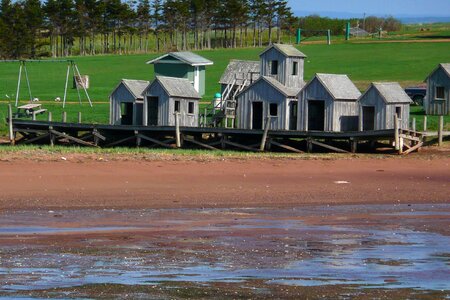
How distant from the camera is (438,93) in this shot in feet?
171

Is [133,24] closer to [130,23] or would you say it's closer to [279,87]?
[130,23]

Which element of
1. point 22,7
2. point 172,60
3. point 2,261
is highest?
point 22,7

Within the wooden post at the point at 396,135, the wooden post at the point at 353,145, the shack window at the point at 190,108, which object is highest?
the shack window at the point at 190,108

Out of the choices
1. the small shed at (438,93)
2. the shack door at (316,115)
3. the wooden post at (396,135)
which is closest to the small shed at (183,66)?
the small shed at (438,93)

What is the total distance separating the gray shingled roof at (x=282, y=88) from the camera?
4375 cm

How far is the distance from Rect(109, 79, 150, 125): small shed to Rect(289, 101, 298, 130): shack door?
688 cm

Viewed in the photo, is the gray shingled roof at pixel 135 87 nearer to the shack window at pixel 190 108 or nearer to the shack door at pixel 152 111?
the shack door at pixel 152 111

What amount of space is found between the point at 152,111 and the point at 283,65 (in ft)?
20.3

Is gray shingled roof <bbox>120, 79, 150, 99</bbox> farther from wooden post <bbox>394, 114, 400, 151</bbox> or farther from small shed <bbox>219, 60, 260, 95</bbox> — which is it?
wooden post <bbox>394, 114, 400, 151</bbox>

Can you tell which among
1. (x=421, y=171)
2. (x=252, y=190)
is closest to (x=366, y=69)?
(x=421, y=171)

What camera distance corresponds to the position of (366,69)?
81312mm

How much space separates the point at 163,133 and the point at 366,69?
3884 centimetres

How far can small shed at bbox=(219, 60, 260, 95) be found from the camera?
4831 centimetres

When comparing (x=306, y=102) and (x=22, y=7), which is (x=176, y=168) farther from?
(x=22, y=7)
